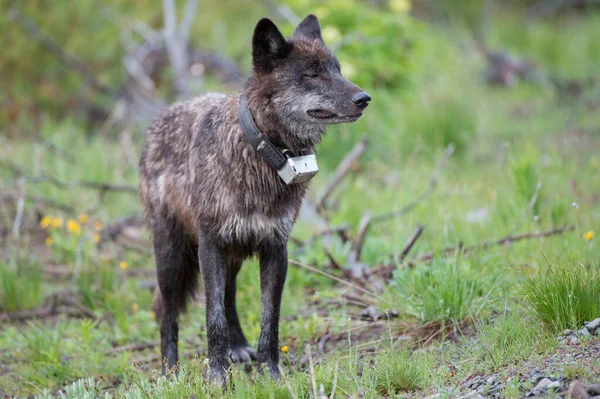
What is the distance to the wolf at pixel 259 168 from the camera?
4391 mm

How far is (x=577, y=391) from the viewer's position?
10.6 feet

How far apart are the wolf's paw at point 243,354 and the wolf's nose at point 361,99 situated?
81.6 inches

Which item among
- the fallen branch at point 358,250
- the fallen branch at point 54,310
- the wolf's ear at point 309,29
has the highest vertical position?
the wolf's ear at point 309,29

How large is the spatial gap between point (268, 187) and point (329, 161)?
467 cm

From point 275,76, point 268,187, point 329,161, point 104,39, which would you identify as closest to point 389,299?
point 268,187

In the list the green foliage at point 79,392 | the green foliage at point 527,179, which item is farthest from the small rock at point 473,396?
the green foliage at point 527,179

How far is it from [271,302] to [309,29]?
1883 millimetres

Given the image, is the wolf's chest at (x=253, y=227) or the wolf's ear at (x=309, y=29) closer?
the wolf's chest at (x=253, y=227)

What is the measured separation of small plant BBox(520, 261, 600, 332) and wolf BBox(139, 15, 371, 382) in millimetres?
1498

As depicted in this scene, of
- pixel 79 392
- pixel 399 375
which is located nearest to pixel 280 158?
pixel 399 375

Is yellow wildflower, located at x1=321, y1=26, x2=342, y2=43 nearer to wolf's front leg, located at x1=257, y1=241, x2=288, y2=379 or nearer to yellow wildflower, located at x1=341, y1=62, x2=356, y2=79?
yellow wildflower, located at x1=341, y1=62, x2=356, y2=79

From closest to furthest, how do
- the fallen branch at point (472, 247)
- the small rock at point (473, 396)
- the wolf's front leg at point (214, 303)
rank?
the small rock at point (473, 396) < the wolf's front leg at point (214, 303) < the fallen branch at point (472, 247)

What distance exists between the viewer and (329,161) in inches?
358

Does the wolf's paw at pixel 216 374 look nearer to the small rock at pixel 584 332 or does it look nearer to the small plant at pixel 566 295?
the small plant at pixel 566 295
